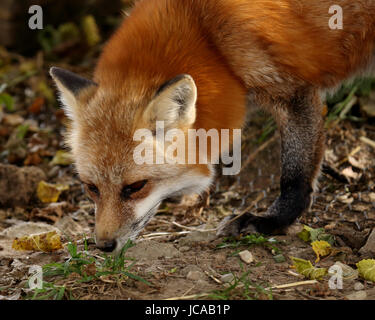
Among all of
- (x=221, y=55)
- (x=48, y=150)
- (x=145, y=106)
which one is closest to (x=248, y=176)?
(x=221, y=55)

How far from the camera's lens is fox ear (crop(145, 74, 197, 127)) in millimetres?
2461

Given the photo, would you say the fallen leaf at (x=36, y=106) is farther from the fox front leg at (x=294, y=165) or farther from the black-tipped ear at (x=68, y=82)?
the fox front leg at (x=294, y=165)

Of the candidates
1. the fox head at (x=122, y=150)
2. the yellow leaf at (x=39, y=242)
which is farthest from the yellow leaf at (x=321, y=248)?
the yellow leaf at (x=39, y=242)

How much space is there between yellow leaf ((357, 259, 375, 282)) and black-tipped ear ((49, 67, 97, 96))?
1.86 metres

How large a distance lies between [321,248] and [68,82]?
5.99 feet

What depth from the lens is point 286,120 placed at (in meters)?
3.21

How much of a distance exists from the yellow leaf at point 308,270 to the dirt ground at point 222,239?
35 mm

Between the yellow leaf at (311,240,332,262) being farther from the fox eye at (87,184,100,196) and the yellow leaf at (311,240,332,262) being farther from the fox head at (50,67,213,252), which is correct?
the fox eye at (87,184,100,196)

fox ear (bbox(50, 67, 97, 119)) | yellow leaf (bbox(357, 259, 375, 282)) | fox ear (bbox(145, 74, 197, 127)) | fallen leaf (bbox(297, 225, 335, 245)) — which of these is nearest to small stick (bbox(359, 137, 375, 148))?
fallen leaf (bbox(297, 225, 335, 245))

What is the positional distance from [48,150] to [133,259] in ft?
8.15

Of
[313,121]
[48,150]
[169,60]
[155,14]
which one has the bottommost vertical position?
[48,150]

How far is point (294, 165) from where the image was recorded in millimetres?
3289

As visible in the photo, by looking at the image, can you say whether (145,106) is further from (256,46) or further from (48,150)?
(48,150)

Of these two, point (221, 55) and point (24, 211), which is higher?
point (221, 55)
